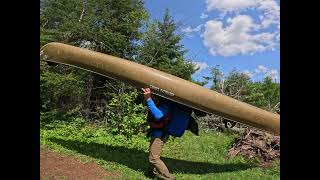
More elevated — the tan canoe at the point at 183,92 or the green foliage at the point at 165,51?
the green foliage at the point at 165,51

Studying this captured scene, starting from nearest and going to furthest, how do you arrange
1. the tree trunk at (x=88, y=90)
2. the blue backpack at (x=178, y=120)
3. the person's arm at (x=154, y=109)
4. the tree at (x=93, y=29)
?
the person's arm at (x=154, y=109), the blue backpack at (x=178, y=120), the tree at (x=93, y=29), the tree trunk at (x=88, y=90)

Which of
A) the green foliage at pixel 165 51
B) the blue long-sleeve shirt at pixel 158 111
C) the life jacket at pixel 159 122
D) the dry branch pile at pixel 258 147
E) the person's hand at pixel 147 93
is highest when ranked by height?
the green foliage at pixel 165 51

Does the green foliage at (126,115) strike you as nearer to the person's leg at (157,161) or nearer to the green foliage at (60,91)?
the green foliage at (60,91)

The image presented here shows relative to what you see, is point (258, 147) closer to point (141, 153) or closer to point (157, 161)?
point (141, 153)

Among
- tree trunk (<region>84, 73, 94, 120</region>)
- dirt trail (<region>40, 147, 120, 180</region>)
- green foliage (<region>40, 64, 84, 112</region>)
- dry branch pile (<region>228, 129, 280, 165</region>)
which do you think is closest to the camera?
dirt trail (<region>40, 147, 120, 180</region>)

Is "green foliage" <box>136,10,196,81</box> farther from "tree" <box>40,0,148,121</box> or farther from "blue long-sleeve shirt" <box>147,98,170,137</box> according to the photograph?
"blue long-sleeve shirt" <box>147,98,170,137</box>

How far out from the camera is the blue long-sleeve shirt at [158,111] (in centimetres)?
686

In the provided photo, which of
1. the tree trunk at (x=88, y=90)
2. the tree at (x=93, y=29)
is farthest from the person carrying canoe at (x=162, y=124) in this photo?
the tree trunk at (x=88, y=90)

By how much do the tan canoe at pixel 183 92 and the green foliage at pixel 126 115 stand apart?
11.3 ft

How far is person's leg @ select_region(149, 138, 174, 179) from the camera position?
22.9ft

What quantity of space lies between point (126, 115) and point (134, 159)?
3.35 m

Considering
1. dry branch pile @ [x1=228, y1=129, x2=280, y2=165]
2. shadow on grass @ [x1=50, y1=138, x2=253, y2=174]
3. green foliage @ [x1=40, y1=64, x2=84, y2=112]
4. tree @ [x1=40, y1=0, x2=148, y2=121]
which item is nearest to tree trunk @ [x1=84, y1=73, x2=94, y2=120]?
tree @ [x1=40, y1=0, x2=148, y2=121]

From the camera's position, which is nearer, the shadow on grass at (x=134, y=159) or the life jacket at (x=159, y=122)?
Result: the life jacket at (x=159, y=122)

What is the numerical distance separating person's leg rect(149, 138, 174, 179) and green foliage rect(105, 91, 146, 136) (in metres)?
4.12
